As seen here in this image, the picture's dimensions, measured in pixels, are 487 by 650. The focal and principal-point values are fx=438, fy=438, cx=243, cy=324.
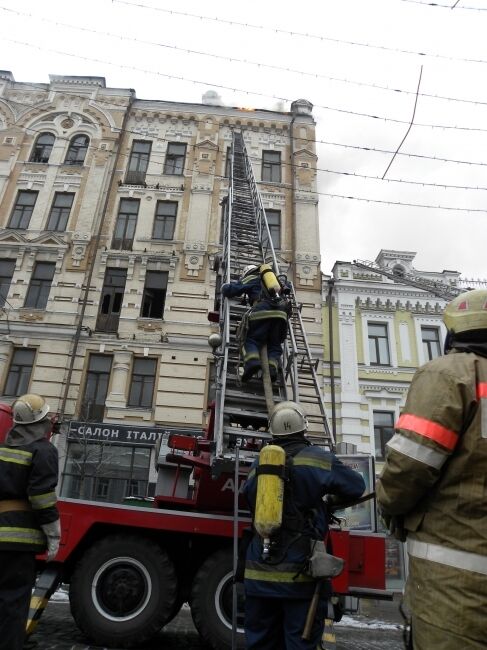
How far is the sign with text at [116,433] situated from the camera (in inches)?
512

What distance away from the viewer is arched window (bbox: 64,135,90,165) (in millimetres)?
17656

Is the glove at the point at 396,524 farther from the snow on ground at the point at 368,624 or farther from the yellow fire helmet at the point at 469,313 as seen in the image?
the snow on ground at the point at 368,624

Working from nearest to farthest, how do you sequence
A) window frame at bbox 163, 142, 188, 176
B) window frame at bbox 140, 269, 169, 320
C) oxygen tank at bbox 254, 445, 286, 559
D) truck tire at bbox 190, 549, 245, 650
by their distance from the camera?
oxygen tank at bbox 254, 445, 286, 559 < truck tire at bbox 190, 549, 245, 650 < window frame at bbox 140, 269, 169, 320 < window frame at bbox 163, 142, 188, 176

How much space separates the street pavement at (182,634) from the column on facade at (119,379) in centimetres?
693

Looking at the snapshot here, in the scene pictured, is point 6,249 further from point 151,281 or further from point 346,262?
point 346,262

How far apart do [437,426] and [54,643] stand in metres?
4.63

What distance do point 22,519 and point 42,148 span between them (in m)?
18.2

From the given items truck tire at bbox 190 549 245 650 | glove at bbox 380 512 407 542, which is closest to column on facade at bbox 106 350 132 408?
truck tire at bbox 190 549 245 650

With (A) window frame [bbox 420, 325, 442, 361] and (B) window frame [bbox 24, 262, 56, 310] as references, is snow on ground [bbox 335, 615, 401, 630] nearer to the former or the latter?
(A) window frame [bbox 420, 325, 442, 361]

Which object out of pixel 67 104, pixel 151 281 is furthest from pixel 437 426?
pixel 67 104

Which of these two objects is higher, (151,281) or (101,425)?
(151,281)

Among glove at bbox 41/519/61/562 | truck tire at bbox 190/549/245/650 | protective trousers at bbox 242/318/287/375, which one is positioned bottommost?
truck tire at bbox 190/549/245/650

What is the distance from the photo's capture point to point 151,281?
15.6m

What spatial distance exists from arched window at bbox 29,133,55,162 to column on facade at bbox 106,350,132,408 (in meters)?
9.31
